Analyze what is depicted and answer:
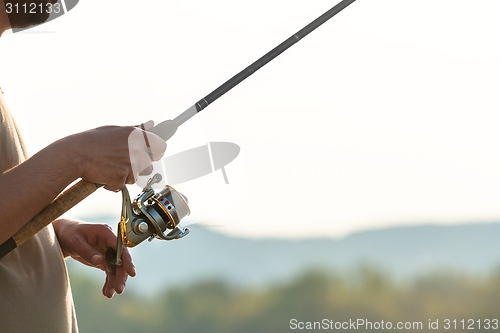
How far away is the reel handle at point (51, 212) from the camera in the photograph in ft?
3.22

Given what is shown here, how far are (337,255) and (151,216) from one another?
14.8m

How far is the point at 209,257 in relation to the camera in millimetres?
14086

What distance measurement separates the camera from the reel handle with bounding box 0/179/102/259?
983 millimetres

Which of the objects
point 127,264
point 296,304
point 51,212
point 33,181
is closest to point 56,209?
point 51,212

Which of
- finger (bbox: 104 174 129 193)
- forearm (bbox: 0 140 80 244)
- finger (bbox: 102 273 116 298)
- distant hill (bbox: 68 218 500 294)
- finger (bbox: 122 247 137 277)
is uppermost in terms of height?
forearm (bbox: 0 140 80 244)

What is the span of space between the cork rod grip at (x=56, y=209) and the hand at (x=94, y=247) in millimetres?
182

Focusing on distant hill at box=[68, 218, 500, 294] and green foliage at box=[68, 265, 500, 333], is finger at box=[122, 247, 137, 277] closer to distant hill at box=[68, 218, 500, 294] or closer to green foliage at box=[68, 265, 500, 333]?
distant hill at box=[68, 218, 500, 294]

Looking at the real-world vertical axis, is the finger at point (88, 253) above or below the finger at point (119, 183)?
below

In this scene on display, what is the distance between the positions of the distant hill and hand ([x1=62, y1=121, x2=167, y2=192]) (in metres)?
12.4

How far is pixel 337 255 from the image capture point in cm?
1556

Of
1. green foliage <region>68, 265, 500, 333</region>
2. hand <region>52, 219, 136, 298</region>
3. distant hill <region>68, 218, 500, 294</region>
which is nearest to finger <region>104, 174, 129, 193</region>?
hand <region>52, 219, 136, 298</region>

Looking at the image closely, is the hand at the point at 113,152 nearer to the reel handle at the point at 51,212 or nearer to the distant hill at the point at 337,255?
the reel handle at the point at 51,212

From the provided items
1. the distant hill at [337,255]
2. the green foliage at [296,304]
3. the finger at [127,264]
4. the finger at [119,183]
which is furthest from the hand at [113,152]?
the green foliage at [296,304]

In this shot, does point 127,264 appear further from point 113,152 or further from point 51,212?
point 113,152
